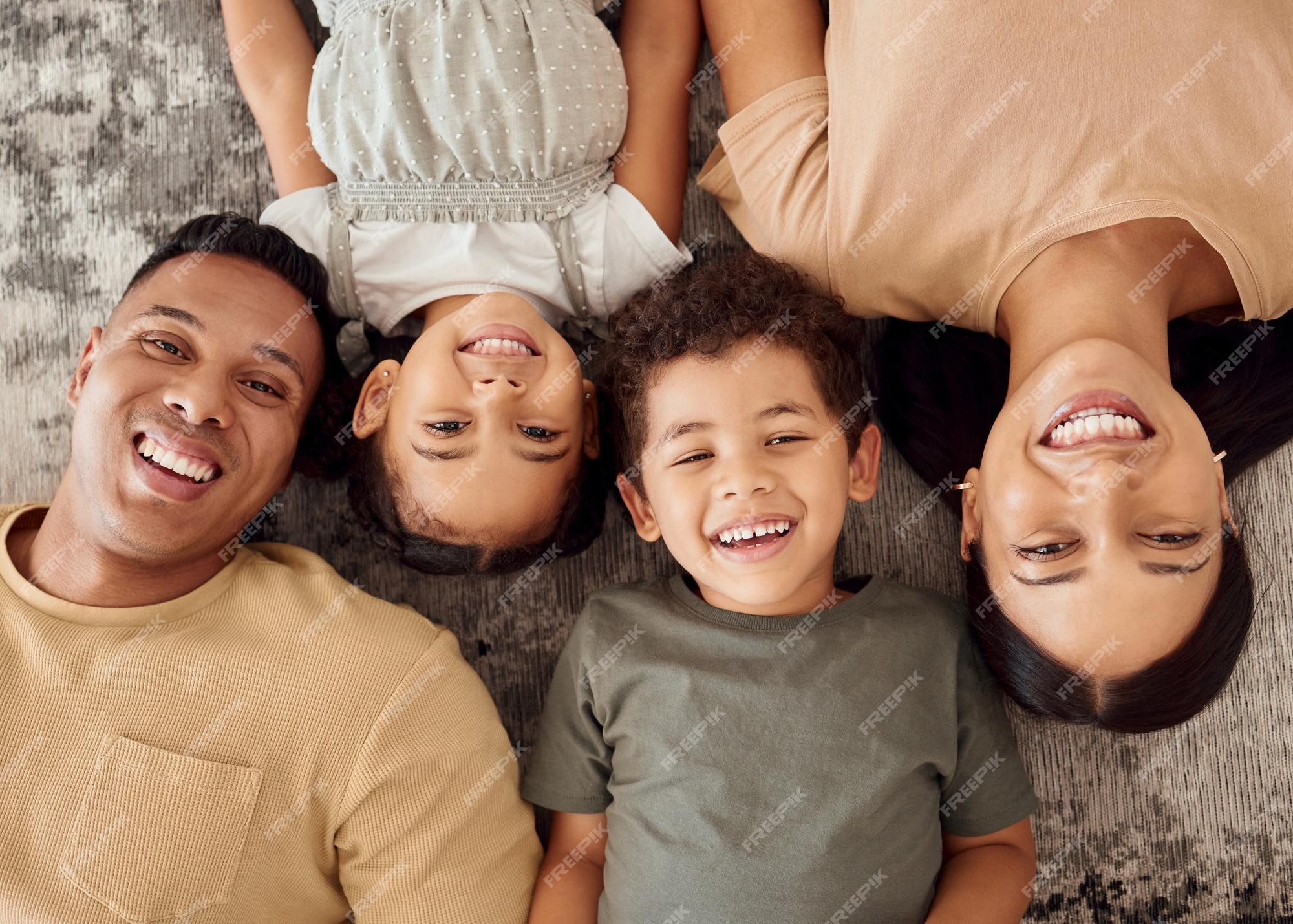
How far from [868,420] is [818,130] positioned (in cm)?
44

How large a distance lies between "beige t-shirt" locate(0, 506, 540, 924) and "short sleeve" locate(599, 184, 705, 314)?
626 mm

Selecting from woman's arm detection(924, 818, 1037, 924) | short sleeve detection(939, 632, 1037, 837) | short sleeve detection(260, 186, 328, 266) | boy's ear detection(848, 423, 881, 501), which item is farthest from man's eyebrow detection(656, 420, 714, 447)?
woman's arm detection(924, 818, 1037, 924)

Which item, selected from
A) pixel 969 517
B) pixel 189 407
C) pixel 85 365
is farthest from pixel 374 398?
pixel 969 517

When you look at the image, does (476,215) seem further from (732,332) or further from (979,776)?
(979,776)

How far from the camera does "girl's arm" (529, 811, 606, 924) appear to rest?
4.35ft

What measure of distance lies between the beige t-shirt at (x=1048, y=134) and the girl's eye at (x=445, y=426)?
1.94ft

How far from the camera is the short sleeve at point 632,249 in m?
1.44

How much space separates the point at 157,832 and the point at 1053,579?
118cm

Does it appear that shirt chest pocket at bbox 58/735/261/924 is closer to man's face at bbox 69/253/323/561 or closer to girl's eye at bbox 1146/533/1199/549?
man's face at bbox 69/253/323/561

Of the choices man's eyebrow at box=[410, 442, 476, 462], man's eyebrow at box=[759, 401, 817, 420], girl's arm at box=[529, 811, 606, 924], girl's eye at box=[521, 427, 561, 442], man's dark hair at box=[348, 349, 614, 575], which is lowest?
girl's arm at box=[529, 811, 606, 924]

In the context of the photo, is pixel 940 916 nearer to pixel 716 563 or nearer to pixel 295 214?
pixel 716 563

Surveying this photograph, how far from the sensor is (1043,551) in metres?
1.13

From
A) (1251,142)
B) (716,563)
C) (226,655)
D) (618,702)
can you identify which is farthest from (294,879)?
(1251,142)

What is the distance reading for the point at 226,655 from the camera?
1285mm
